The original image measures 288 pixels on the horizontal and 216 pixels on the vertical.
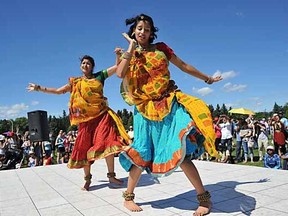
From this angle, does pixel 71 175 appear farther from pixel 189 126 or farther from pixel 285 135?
pixel 285 135

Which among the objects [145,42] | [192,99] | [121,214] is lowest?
[121,214]

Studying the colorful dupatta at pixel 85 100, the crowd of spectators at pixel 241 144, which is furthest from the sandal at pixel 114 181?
the crowd of spectators at pixel 241 144

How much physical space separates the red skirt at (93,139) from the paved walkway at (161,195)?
45 centimetres

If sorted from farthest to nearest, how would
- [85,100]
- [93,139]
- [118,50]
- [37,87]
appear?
[37,87]
[93,139]
[85,100]
[118,50]

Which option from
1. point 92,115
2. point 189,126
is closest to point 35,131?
point 92,115

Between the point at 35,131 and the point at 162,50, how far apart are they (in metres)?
9.82

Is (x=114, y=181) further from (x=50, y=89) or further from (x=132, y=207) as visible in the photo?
(x=50, y=89)

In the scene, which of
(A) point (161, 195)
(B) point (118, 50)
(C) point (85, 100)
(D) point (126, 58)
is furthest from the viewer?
(C) point (85, 100)

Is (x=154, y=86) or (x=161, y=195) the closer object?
(x=154, y=86)

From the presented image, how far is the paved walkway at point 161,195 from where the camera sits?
302 cm

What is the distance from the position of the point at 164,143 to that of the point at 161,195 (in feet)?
3.55

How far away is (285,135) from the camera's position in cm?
877

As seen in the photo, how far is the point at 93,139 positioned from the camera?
437cm

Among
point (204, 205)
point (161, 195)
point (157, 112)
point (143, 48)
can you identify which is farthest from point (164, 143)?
point (161, 195)
